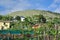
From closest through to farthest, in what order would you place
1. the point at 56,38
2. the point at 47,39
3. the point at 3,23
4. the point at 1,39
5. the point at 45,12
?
1. the point at 1,39
2. the point at 47,39
3. the point at 56,38
4. the point at 3,23
5. the point at 45,12

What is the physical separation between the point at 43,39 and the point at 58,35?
1.79 m

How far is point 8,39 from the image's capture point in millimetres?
17125

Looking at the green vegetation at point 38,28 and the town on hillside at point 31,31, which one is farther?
the green vegetation at point 38,28

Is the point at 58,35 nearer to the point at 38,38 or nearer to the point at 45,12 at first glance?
the point at 38,38

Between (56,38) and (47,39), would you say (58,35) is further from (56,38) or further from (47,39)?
(47,39)

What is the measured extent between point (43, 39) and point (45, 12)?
12293cm

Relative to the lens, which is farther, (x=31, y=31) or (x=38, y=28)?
(x=31, y=31)

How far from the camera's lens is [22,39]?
18.2 m

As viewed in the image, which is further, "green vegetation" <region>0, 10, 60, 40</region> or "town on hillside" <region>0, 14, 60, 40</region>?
"green vegetation" <region>0, 10, 60, 40</region>

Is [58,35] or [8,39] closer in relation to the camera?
[8,39]

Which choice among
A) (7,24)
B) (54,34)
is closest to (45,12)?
(7,24)

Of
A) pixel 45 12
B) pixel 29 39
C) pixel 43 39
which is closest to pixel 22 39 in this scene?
pixel 29 39

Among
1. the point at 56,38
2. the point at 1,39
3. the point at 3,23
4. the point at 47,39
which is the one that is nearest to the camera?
the point at 1,39

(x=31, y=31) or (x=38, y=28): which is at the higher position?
(x=38, y=28)
